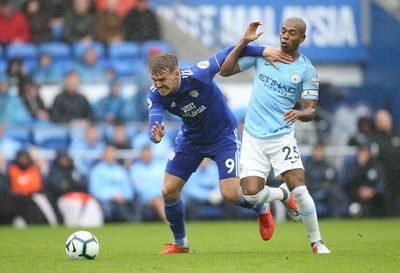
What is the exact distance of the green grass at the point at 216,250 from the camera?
850cm

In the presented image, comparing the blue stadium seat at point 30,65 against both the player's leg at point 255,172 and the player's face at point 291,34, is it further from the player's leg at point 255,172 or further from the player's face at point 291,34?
the player's face at point 291,34

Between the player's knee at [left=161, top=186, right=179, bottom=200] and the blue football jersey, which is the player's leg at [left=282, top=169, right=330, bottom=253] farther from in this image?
the player's knee at [left=161, top=186, right=179, bottom=200]

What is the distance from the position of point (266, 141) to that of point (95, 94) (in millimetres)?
11477

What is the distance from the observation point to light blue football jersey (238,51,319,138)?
32.1ft

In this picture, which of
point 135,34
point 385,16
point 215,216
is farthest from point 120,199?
point 385,16

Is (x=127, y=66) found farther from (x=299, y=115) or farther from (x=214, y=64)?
(x=299, y=115)

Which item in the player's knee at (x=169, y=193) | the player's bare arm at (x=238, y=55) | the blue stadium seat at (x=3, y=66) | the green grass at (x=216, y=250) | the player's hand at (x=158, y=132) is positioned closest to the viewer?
the green grass at (x=216, y=250)

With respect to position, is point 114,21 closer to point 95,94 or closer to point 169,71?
point 95,94

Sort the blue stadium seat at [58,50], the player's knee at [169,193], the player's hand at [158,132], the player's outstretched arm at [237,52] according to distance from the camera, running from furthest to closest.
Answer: the blue stadium seat at [58,50]
the player's knee at [169,193]
the player's outstretched arm at [237,52]
the player's hand at [158,132]

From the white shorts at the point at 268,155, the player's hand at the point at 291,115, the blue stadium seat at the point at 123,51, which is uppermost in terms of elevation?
the blue stadium seat at the point at 123,51

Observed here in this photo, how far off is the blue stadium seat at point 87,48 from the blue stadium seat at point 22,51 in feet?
2.99

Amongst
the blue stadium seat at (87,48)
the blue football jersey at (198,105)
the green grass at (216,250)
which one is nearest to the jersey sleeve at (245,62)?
the blue football jersey at (198,105)

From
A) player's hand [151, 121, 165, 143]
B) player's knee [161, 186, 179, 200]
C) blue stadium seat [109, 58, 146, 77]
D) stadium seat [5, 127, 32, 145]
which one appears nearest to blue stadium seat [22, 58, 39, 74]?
blue stadium seat [109, 58, 146, 77]

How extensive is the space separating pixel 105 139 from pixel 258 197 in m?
9.26
